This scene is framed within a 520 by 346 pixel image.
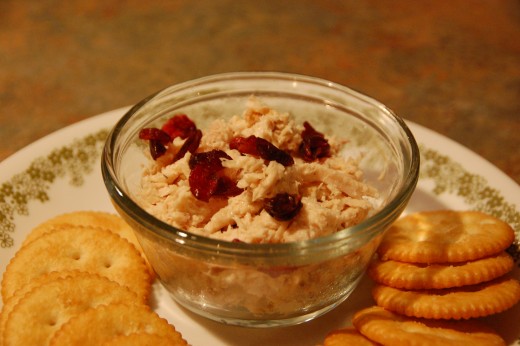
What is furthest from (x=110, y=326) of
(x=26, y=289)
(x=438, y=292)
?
(x=438, y=292)

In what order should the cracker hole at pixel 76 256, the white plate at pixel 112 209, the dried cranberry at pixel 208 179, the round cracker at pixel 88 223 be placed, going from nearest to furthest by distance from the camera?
the dried cranberry at pixel 208 179 < the white plate at pixel 112 209 < the cracker hole at pixel 76 256 < the round cracker at pixel 88 223

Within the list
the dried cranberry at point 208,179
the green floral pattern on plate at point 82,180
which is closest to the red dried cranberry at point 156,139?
the dried cranberry at point 208,179

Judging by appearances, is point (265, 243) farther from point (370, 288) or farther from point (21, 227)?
point (21, 227)

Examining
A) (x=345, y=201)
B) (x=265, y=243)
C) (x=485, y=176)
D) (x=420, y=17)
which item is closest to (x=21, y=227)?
(x=265, y=243)

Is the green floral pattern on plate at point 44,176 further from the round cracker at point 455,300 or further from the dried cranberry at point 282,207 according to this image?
the round cracker at point 455,300

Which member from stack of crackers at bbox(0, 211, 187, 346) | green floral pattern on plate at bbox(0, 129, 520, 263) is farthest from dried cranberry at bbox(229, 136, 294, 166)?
green floral pattern on plate at bbox(0, 129, 520, 263)

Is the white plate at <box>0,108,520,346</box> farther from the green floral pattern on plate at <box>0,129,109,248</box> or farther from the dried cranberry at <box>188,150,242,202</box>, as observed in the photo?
the dried cranberry at <box>188,150,242,202</box>
